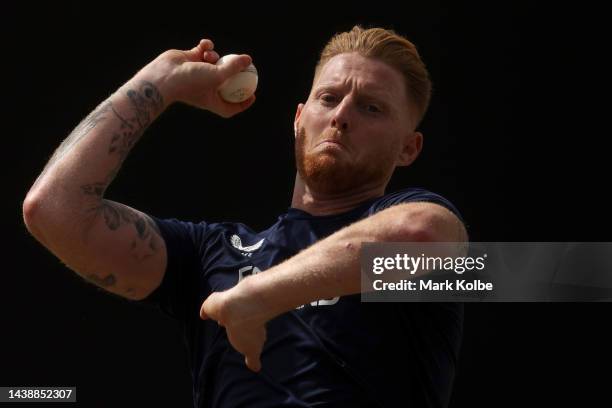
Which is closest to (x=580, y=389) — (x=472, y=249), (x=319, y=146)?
(x=472, y=249)

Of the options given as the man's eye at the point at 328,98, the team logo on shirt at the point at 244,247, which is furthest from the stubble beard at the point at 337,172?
the team logo on shirt at the point at 244,247

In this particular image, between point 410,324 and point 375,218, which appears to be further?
point 410,324

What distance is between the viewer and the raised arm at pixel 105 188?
3.01 meters

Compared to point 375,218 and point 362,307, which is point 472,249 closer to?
point 362,307

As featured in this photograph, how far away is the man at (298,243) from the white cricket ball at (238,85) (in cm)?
3

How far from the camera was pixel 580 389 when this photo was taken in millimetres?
4277

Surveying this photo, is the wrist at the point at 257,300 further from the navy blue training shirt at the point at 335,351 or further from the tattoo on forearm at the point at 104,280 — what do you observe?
the tattoo on forearm at the point at 104,280

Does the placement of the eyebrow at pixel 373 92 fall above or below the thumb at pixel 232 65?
below

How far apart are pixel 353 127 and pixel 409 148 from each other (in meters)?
0.34

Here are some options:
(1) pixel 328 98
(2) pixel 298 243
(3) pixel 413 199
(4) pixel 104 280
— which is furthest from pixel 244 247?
(3) pixel 413 199

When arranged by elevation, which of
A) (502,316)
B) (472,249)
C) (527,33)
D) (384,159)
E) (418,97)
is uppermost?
(527,33)

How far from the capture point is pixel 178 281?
3.25 m

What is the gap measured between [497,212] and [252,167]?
43.5 inches

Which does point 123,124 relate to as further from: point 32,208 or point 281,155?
point 281,155
